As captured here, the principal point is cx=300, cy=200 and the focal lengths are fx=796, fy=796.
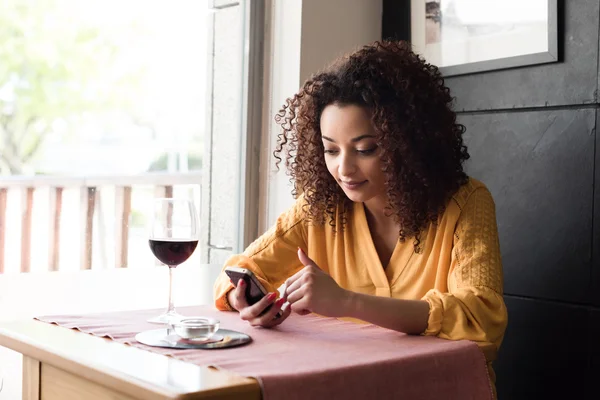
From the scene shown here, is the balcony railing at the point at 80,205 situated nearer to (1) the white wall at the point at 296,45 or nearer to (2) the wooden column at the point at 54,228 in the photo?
(2) the wooden column at the point at 54,228

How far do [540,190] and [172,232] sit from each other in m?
1.06

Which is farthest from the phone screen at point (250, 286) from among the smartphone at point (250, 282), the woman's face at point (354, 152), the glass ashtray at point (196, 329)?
the woman's face at point (354, 152)

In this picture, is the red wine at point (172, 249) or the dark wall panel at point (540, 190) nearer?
the red wine at point (172, 249)

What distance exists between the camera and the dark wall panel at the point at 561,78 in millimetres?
1984

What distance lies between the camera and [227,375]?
1.15 m

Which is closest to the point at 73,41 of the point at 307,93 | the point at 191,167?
the point at 191,167

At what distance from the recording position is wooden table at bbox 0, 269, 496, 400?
110 cm

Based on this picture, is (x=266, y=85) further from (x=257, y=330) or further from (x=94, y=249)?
(x=257, y=330)

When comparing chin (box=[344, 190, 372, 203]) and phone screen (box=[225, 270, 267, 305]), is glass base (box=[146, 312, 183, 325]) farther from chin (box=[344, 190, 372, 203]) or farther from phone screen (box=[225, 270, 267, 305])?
chin (box=[344, 190, 372, 203])

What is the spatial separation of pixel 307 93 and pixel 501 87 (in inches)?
24.2

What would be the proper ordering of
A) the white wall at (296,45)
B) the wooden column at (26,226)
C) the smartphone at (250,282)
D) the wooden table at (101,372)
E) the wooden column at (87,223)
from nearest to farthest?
the wooden table at (101,372), the smartphone at (250,282), the wooden column at (26,226), the wooden column at (87,223), the white wall at (296,45)

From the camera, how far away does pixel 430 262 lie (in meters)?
1.78

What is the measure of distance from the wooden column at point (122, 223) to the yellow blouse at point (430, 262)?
2.07 ft

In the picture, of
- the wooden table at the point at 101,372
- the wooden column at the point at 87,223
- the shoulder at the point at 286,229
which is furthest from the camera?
the wooden column at the point at 87,223
